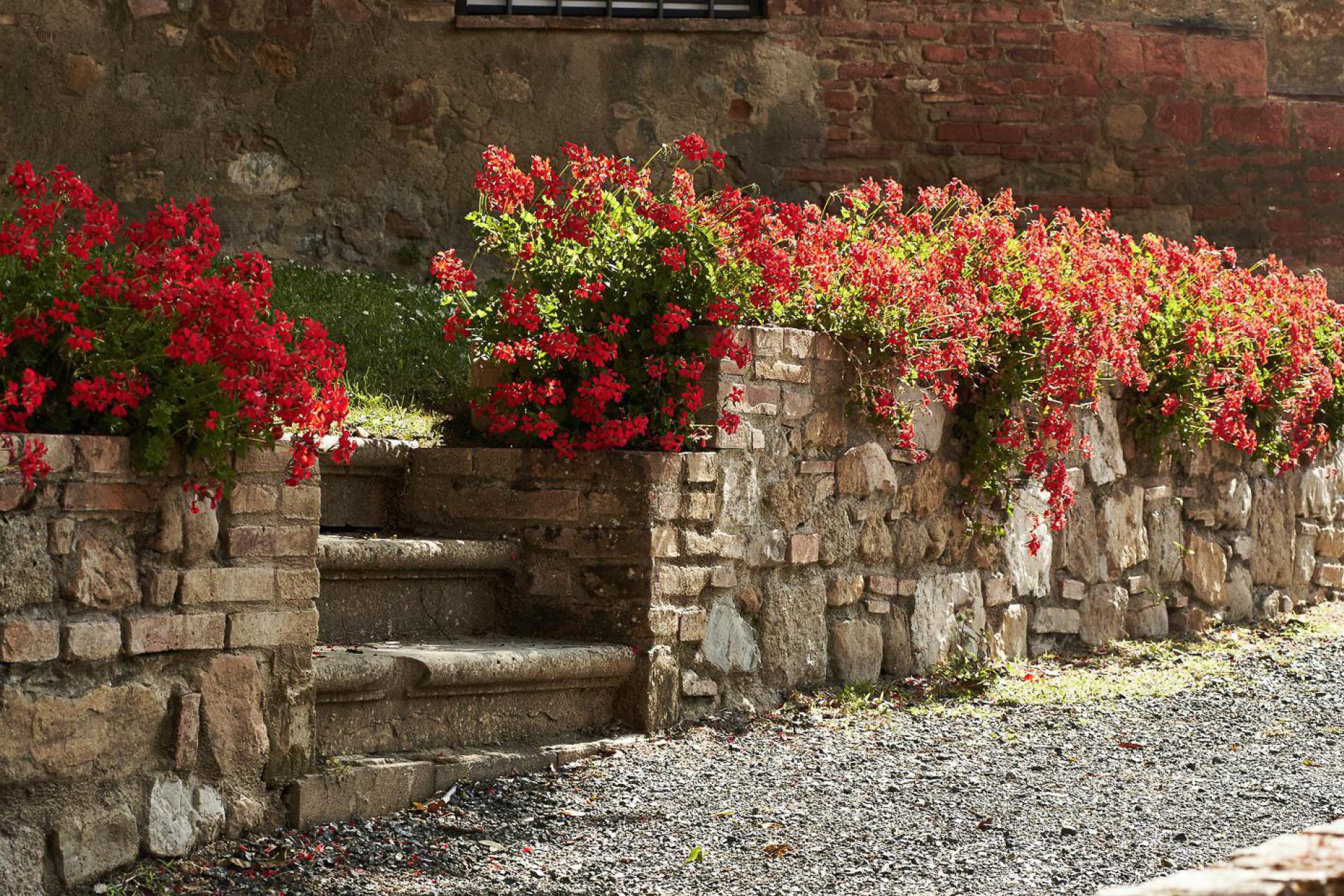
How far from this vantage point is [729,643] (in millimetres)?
5055

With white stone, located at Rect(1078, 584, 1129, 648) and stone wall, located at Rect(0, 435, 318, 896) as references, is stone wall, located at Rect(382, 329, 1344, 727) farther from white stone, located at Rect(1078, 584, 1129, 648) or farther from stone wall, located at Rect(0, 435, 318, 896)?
stone wall, located at Rect(0, 435, 318, 896)

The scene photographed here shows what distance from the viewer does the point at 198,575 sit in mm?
3551

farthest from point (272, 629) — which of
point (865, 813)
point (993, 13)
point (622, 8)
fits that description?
point (993, 13)

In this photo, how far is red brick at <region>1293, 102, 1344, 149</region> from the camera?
33.1ft

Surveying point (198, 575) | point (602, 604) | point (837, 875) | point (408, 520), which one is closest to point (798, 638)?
point (602, 604)

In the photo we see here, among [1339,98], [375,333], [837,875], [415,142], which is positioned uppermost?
[1339,98]

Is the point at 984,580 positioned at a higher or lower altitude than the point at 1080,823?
higher

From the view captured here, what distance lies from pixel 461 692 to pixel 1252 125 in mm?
7555

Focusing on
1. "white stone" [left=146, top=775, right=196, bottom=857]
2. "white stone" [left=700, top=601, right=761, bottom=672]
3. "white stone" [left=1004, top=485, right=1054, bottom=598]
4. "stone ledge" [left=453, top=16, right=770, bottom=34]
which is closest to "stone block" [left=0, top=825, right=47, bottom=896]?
"white stone" [left=146, top=775, right=196, bottom=857]

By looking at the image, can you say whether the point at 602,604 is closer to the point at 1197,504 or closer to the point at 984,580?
the point at 984,580

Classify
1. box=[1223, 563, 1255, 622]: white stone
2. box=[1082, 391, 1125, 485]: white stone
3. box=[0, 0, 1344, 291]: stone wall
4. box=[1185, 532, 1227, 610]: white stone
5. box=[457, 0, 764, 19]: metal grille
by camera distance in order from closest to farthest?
box=[1082, 391, 1125, 485]: white stone → box=[1185, 532, 1227, 610]: white stone → box=[1223, 563, 1255, 622]: white stone → box=[0, 0, 1344, 291]: stone wall → box=[457, 0, 764, 19]: metal grille

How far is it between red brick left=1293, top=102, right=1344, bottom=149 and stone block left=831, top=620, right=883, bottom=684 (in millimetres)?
6144

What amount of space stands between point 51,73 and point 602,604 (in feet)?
16.3

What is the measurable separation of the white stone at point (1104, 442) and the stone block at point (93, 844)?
4.20 metres
